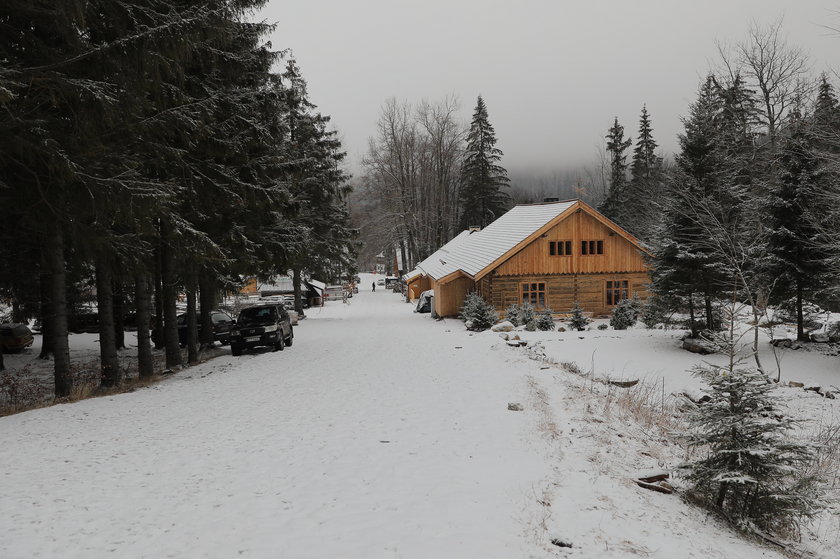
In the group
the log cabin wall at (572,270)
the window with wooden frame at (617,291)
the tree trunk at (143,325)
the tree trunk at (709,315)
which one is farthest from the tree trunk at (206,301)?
the window with wooden frame at (617,291)

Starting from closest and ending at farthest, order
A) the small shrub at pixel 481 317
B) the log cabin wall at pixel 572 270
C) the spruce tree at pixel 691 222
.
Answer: the spruce tree at pixel 691 222, the small shrub at pixel 481 317, the log cabin wall at pixel 572 270

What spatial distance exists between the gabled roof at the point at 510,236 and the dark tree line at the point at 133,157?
46.4ft

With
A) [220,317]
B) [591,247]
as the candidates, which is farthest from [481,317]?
[220,317]

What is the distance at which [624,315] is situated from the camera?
25.9 metres

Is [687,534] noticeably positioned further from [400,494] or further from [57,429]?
[57,429]

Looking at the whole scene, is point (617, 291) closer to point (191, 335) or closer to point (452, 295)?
point (452, 295)

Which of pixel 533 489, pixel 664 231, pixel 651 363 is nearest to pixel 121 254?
pixel 533 489

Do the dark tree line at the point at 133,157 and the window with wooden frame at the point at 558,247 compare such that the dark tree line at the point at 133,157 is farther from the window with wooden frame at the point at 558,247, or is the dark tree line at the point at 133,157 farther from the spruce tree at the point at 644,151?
the spruce tree at the point at 644,151

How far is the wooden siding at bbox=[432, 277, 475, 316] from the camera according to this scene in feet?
103

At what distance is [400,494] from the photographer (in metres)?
5.90

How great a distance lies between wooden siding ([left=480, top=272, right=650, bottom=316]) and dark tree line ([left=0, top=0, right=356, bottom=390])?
47.6 ft

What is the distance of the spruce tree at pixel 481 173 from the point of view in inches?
2280

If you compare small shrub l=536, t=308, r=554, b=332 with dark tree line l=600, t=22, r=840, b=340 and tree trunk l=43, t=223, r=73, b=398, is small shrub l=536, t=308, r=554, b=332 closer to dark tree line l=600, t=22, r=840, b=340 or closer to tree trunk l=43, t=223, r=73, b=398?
dark tree line l=600, t=22, r=840, b=340

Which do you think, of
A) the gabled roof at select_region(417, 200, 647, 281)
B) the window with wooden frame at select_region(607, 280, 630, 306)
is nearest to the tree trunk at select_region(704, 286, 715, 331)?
the gabled roof at select_region(417, 200, 647, 281)
